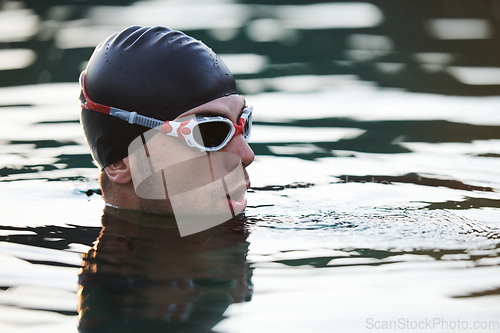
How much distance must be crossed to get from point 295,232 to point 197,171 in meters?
0.77

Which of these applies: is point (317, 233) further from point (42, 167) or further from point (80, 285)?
point (42, 167)

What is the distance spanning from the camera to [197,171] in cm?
414

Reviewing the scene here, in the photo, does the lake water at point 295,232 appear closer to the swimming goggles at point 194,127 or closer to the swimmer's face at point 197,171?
the swimmer's face at point 197,171

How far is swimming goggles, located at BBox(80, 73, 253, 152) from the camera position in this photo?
4.01 m

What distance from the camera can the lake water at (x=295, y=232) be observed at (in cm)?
293

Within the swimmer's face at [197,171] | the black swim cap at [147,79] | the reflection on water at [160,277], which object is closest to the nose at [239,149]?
the swimmer's face at [197,171]

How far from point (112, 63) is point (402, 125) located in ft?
14.2

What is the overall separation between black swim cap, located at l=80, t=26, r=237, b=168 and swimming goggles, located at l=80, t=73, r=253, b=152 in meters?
0.04

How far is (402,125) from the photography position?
293 inches

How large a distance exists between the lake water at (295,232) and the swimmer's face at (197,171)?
0.69ft

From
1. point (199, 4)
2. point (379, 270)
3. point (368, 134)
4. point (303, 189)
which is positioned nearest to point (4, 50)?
point (199, 4)

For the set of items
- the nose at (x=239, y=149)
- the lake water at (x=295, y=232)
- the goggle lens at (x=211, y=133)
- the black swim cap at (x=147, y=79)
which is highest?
the black swim cap at (x=147, y=79)

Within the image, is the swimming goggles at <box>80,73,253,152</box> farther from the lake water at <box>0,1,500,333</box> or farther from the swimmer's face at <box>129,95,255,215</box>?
the lake water at <box>0,1,500,333</box>

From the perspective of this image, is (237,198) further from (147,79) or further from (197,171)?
(147,79)
